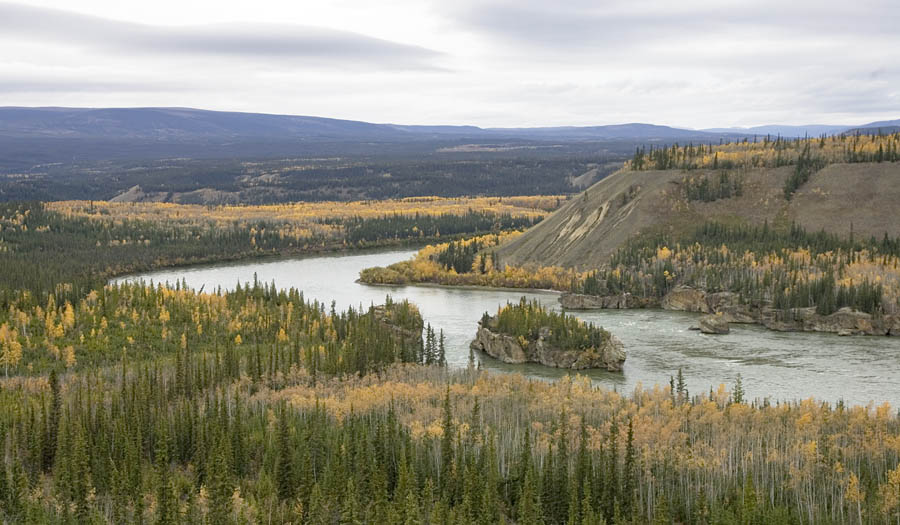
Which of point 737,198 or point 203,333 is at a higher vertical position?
point 737,198

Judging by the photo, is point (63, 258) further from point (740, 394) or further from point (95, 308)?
point (740, 394)

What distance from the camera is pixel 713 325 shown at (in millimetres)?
119250

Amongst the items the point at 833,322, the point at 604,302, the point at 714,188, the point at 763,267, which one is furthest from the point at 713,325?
the point at 714,188

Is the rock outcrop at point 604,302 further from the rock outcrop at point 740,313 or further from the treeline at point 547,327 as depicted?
the treeline at point 547,327

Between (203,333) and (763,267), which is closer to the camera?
(203,333)

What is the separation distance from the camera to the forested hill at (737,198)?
160625 mm

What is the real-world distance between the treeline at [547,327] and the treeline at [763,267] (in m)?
30.4

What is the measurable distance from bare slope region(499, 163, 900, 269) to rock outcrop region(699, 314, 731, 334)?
4062 cm

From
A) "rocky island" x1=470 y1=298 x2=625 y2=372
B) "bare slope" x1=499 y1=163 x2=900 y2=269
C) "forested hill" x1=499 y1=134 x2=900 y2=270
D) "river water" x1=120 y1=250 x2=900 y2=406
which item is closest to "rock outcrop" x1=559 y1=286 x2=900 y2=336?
"river water" x1=120 y1=250 x2=900 y2=406

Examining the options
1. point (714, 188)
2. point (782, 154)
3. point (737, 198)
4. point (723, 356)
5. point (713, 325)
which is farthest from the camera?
point (782, 154)

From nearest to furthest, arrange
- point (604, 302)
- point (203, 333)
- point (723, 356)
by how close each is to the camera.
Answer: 1. point (723, 356)
2. point (203, 333)
3. point (604, 302)

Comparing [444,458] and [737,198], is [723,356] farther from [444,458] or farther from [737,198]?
[737,198]

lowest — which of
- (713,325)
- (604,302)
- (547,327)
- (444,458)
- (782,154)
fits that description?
(604,302)

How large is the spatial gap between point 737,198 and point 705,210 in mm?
6100
